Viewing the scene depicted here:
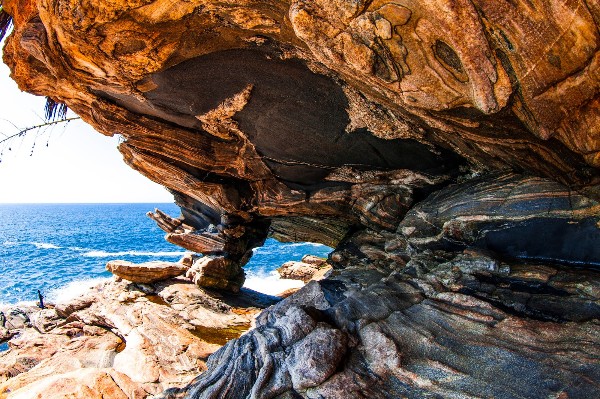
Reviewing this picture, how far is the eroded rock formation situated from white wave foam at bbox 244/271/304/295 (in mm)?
19218

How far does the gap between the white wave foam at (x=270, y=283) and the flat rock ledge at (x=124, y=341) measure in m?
10.7

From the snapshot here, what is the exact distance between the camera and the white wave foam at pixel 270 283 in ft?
101

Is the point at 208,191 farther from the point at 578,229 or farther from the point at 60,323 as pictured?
the point at 578,229

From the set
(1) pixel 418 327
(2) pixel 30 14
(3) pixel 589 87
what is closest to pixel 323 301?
(1) pixel 418 327

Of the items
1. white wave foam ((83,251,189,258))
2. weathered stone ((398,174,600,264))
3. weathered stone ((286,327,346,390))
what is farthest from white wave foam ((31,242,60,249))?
weathered stone ((398,174,600,264))

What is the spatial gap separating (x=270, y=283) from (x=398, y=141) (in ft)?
90.3

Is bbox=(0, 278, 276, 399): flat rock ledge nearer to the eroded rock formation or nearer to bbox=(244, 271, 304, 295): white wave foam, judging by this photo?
the eroded rock formation

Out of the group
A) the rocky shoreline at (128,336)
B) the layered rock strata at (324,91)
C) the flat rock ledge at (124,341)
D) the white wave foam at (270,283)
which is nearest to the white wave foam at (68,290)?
the rocky shoreline at (128,336)

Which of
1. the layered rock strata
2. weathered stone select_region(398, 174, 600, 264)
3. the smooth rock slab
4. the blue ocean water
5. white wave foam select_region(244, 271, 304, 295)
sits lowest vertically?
the blue ocean water

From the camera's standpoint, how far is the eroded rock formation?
4621mm

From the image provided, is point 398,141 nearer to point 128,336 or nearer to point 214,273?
point 128,336

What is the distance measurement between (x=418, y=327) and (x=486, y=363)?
132cm

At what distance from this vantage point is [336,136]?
10219 millimetres

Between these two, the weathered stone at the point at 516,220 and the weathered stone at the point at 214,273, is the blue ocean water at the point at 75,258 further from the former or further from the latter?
the weathered stone at the point at 516,220
